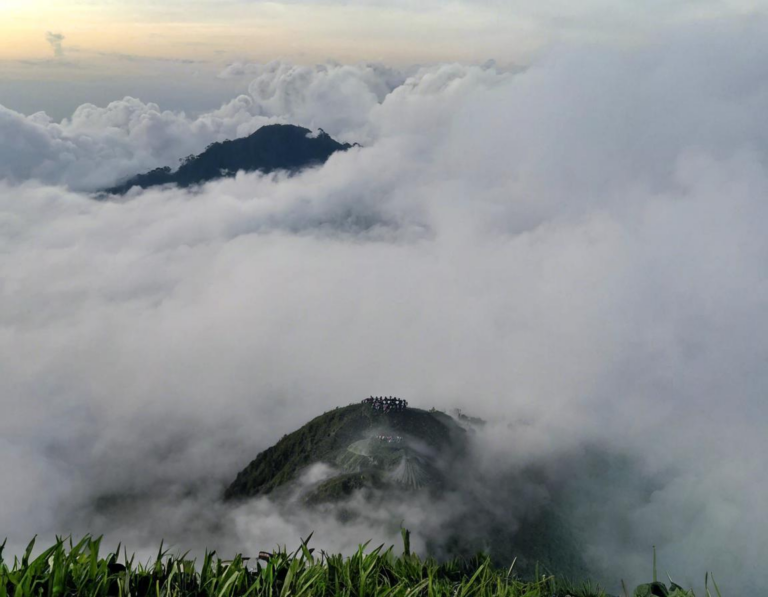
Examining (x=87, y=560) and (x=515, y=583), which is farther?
(x=515, y=583)

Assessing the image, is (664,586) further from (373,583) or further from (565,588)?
(373,583)

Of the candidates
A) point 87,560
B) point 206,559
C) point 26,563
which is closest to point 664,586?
point 206,559

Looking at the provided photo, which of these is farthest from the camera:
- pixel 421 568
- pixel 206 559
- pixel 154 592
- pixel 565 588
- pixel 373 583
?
pixel 565 588

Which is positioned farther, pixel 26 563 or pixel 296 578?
pixel 296 578

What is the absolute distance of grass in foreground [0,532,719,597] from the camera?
739 centimetres

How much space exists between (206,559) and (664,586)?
778cm

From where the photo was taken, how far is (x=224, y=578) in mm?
7996

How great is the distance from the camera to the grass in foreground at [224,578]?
7391mm

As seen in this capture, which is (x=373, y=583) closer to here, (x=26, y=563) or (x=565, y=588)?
(x=565, y=588)

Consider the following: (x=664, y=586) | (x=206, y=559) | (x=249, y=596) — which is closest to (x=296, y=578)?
(x=249, y=596)

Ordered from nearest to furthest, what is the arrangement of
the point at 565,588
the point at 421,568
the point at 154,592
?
the point at 154,592 < the point at 421,568 < the point at 565,588

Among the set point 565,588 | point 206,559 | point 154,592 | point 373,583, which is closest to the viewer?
point 154,592

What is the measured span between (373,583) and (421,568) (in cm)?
145

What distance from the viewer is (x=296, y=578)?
867 cm
